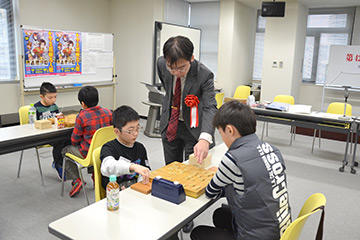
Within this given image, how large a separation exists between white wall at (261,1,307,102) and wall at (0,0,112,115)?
3518mm

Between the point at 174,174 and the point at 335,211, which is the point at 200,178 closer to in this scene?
the point at 174,174

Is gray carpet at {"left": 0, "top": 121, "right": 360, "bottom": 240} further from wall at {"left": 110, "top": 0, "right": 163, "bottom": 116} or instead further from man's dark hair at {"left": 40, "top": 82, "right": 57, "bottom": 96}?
wall at {"left": 110, "top": 0, "right": 163, "bottom": 116}

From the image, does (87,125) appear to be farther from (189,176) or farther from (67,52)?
(67,52)

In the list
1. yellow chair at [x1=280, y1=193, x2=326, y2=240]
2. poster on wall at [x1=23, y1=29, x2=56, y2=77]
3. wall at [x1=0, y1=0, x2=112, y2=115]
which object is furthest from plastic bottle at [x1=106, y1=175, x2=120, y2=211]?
wall at [x1=0, y1=0, x2=112, y2=115]

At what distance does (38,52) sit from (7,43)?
2.73ft

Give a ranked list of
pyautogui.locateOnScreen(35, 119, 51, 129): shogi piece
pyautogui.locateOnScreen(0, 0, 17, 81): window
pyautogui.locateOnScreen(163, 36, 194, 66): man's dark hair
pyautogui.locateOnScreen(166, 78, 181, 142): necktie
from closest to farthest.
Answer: pyautogui.locateOnScreen(163, 36, 194, 66): man's dark hair < pyautogui.locateOnScreen(166, 78, 181, 142): necktie < pyautogui.locateOnScreen(35, 119, 51, 129): shogi piece < pyautogui.locateOnScreen(0, 0, 17, 81): window

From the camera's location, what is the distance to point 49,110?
3.40m

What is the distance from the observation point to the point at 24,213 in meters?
2.70

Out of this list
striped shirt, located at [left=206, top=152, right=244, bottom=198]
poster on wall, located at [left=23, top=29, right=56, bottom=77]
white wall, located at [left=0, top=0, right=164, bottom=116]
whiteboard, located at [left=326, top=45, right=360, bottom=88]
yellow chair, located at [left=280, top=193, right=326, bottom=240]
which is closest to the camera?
yellow chair, located at [left=280, top=193, right=326, bottom=240]

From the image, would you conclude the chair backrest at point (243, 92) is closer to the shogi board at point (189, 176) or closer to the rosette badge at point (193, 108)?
the rosette badge at point (193, 108)

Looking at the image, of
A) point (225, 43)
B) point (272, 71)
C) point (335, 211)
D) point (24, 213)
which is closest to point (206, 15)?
point (225, 43)

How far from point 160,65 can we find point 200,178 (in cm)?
85

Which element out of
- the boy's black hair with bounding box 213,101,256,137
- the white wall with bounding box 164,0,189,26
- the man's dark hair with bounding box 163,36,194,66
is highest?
the white wall with bounding box 164,0,189,26

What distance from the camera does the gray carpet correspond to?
8.41 feet
